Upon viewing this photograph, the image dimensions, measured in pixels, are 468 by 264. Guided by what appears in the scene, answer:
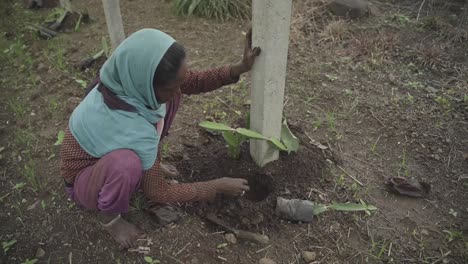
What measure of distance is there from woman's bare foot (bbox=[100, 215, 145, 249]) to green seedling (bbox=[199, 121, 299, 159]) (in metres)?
0.58

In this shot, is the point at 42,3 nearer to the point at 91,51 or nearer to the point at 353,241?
the point at 91,51

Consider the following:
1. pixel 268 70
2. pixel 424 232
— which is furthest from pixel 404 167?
pixel 268 70

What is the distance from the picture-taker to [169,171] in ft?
7.20

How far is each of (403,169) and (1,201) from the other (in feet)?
7.08

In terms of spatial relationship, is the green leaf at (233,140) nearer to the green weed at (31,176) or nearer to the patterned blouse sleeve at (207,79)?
the patterned blouse sleeve at (207,79)

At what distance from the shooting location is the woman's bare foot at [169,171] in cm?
218

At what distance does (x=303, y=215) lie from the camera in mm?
1994

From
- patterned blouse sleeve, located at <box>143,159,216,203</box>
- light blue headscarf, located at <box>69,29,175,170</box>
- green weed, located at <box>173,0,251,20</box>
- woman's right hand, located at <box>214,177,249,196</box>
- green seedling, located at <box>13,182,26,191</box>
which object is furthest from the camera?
green weed, located at <box>173,0,251,20</box>

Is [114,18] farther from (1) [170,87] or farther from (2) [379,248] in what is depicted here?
(2) [379,248]

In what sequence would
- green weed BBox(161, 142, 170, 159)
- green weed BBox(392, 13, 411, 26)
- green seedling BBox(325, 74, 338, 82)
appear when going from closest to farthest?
green weed BBox(161, 142, 170, 159), green seedling BBox(325, 74, 338, 82), green weed BBox(392, 13, 411, 26)

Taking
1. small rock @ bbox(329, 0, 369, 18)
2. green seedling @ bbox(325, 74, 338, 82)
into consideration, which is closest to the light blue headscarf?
green seedling @ bbox(325, 74, 338, 82)

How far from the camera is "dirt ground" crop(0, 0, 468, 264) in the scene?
6.42 feet

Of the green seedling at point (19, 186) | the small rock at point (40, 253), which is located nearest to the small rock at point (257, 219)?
the small rock at point (40, 253)

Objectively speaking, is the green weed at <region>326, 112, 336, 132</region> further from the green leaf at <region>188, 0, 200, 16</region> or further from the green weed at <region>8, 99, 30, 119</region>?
the green weed at <region>8, 99, 30, 119</region>
